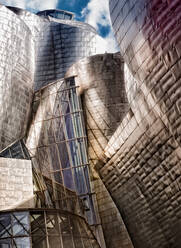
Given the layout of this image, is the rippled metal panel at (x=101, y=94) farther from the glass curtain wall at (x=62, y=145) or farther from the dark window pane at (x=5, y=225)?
the dark window pane at (x=5, y=225)

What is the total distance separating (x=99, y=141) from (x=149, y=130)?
4453mm

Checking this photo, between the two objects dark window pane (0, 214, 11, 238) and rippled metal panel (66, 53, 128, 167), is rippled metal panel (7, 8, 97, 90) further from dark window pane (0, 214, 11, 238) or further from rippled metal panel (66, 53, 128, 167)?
dark window pane (0, 214, 11, 238)

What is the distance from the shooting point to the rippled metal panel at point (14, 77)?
15.0 metres

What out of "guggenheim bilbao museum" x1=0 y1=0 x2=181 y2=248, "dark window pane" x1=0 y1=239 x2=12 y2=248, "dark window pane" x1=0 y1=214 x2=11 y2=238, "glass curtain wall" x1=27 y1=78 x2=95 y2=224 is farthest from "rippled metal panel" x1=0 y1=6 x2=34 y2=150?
"dark window pane" x1=0 y1=239 x2=12 y2=248

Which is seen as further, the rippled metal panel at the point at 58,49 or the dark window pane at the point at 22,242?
the rippled metal panel at the point at 58,49

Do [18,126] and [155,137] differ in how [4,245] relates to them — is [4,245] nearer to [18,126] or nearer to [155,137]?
[155,137]

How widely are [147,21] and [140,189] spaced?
565cm

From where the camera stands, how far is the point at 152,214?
1122 centimetres

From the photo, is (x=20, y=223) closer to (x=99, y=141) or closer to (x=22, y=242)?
(x=22, y=242)

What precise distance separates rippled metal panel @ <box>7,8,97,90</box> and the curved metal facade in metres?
8.95

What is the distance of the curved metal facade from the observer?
7.76m

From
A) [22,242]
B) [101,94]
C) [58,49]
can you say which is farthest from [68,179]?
[58,49]

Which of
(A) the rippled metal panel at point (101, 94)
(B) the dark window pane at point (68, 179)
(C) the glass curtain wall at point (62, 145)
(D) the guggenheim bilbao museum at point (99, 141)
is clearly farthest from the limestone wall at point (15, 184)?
(A) the rippled metal panel at point (101, 94)

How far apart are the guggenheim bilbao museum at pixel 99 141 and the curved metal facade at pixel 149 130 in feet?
0.10
